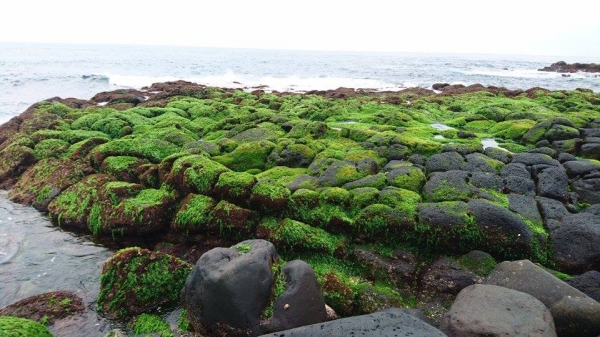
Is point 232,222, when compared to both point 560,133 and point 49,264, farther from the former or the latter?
point 560,133

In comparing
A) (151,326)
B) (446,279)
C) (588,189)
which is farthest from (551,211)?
(151,326)

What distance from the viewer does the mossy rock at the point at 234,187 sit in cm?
920

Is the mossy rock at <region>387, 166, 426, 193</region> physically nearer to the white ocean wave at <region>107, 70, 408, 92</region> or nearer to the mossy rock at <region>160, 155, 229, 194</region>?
the mossy rock at <region>160, 155, 229, 194</region>

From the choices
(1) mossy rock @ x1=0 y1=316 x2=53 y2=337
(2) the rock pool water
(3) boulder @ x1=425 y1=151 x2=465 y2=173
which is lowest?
(2) the rock pool water

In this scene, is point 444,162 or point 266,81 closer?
point 444,162

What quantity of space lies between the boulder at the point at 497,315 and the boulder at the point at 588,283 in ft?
5.28

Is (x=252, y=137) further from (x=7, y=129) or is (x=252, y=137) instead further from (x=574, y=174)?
(x=7, y=129)

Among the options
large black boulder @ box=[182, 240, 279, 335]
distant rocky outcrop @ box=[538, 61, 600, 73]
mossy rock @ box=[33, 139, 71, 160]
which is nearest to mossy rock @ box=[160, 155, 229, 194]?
large black boulder @ box=[182, 240, 279, 335]

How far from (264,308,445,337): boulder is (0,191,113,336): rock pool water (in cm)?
384

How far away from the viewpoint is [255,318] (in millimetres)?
6086

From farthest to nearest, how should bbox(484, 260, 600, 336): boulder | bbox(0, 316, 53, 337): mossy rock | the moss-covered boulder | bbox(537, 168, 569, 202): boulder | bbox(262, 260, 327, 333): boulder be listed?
the moss-covered boulder < bbox(537, 168, 569, 202): boulder < bbox(262, 260, 327, 333): boulder < bbox(484, 260, 600, 336): boulder < bbox(0, 316, 53, 337): mossy rock

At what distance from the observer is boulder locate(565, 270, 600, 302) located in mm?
6586

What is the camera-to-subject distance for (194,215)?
29.4 ft

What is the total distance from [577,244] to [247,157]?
8240 millimetres
